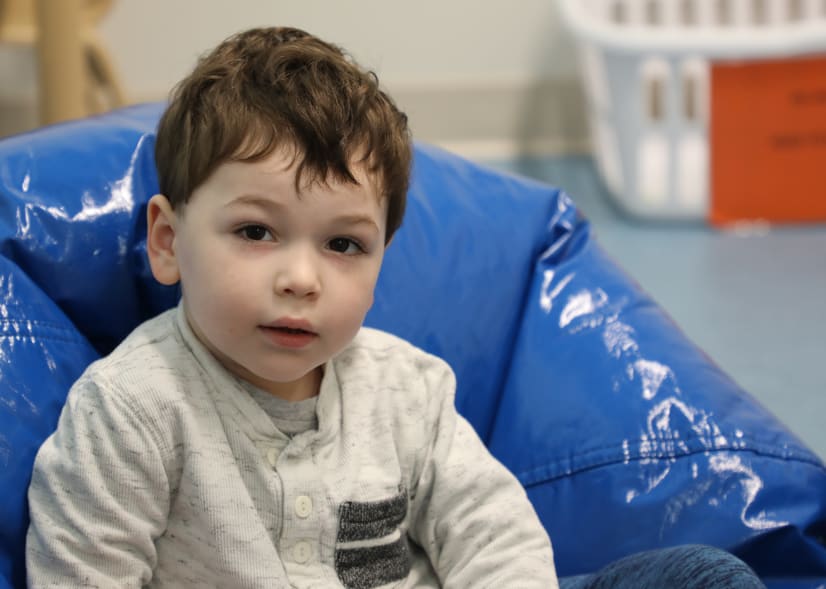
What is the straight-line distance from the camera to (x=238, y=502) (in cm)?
101

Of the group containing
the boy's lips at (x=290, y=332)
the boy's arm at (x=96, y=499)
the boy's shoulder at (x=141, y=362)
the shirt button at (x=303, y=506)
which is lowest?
the shirt button at (x=303, y=506)

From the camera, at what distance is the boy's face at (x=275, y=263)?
97 centimetres

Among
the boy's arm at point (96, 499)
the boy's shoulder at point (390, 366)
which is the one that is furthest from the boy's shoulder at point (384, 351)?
the boy's arm at point (96, 499)

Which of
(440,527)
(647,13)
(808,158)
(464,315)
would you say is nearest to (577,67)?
(647,13)

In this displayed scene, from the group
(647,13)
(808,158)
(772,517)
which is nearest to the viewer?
(772,517)

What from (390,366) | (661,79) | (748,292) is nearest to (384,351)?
(390,366)

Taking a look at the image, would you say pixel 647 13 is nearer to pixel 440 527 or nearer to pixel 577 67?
pixel 577 67

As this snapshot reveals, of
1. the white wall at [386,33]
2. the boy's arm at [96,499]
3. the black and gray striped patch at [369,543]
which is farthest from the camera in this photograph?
the white wall at [386,33]

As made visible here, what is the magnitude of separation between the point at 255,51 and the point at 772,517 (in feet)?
2.30

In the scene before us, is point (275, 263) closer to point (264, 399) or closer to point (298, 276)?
point (298, 276)

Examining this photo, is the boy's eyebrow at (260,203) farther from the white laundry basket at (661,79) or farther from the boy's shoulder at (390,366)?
the white laundry basket at (661,79)

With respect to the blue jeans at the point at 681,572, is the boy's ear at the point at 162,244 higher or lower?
higher

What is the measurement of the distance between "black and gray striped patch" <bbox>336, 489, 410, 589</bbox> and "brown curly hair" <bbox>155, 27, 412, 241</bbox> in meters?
0.27

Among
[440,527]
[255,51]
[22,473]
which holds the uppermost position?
[255,51]
